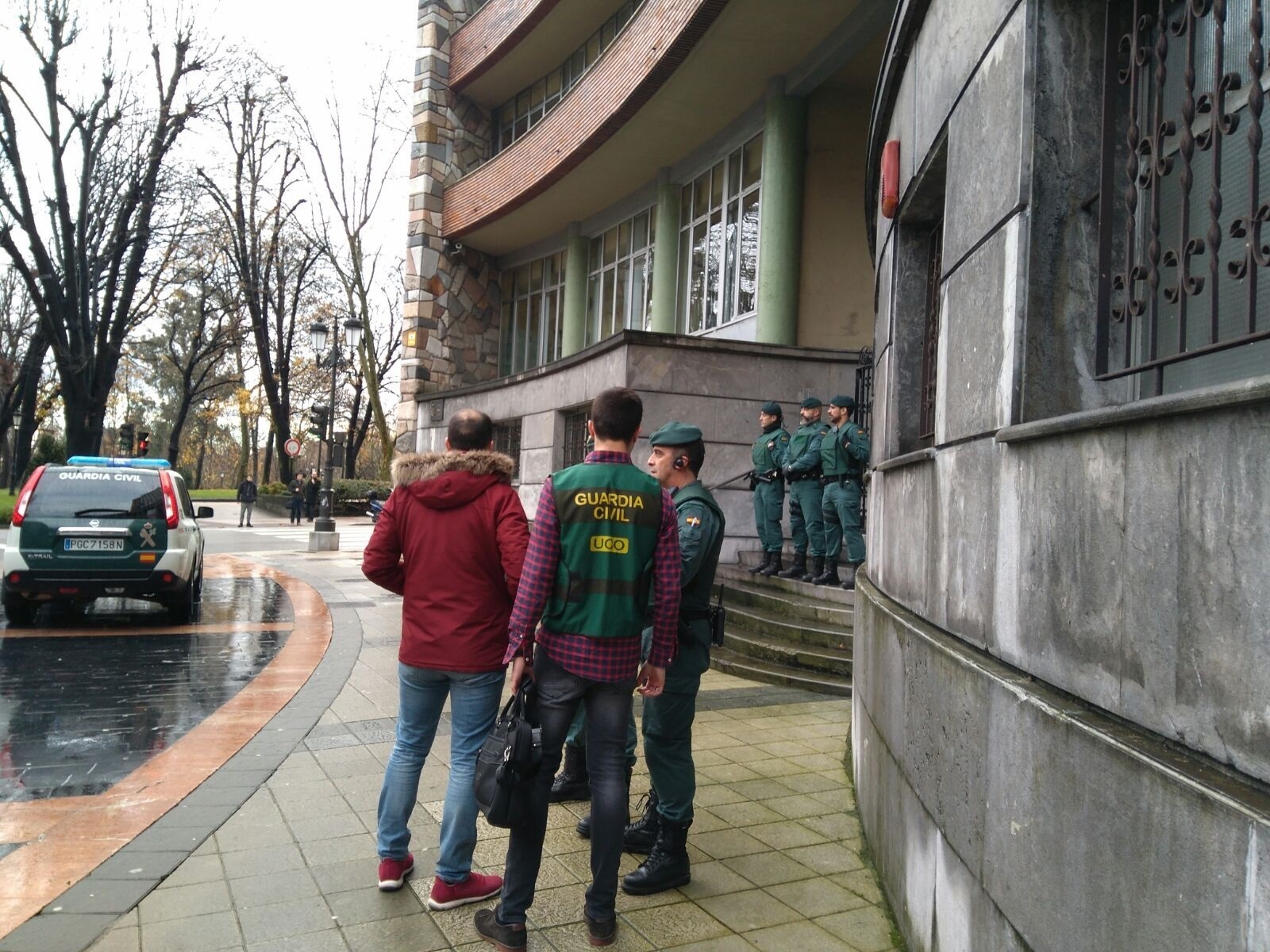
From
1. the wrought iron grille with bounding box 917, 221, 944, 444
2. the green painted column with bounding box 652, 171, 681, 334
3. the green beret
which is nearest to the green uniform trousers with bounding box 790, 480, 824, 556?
the wrought iron grille with bounding box 917, 221, 944, 444

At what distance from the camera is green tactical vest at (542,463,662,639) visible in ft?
11.2

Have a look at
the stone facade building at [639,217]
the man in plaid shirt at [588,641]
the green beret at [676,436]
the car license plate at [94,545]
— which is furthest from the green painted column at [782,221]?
the man in plaid shirt at [588,641]

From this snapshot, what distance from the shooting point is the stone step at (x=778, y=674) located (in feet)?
25.5

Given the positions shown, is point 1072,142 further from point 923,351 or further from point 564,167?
point 564,167

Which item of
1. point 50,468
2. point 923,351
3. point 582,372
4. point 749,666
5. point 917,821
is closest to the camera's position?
point 917,821

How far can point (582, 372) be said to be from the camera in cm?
1489

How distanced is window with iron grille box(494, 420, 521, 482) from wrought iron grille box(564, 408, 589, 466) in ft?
5.38

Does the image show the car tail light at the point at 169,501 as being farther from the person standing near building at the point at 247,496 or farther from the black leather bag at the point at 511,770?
the person standing near building at the point at 247,496

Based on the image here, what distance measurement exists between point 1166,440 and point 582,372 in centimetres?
1319

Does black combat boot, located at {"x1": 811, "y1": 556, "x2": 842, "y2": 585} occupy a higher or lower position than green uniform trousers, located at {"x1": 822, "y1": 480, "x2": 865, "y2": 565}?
lower

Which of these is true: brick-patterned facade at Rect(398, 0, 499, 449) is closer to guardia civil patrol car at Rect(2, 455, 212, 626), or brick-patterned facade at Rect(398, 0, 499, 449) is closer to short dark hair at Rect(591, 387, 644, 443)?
guardia civil patrol car at Rect(2, 455, 212, 626)

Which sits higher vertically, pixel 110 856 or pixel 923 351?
pixel 923 351

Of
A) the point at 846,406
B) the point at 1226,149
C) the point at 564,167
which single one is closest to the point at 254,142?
the point at 564,167

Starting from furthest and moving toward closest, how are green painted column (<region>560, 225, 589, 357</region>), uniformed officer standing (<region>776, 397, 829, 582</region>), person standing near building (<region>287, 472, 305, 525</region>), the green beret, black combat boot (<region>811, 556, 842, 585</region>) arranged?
person standing near building (<region>287, 472, 305, 525</region>)
green painted column (<region>560, 225, 589, 357</region>)
uniformed officer standing (<region>776, 397, 829, 582</region>)
black combat boot (<region>811, 556, 842, 585</region>)
the green beret
